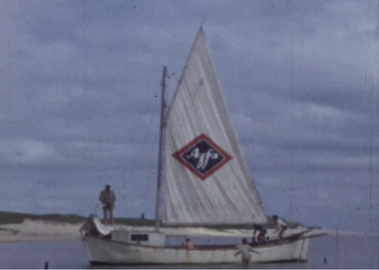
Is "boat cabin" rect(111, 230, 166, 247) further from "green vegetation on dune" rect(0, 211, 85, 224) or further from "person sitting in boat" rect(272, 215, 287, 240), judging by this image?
"green vegetation on dune" rect(0, 211, 85, 224)

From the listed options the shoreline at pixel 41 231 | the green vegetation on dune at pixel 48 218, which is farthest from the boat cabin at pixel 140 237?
the green vegetation on dune at pixel 48 218

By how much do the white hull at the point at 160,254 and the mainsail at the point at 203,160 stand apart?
5.87ft

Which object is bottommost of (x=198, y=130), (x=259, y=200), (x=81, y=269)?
(x=81, y=269)

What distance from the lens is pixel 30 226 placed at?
114 m

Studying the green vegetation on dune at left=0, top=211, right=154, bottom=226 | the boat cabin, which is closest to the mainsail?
the boat cabin

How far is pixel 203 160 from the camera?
138 ft

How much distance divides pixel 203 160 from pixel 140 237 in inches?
192

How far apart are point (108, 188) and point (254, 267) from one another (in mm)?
8129

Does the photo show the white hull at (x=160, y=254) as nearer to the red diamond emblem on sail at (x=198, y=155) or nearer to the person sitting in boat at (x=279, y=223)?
the person sitting in boat at (x=279, y=223)

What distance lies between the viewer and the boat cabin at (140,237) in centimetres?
4288

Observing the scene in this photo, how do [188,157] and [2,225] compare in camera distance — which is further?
[2,225]

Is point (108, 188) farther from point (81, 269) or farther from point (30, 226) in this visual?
point (30, 226)

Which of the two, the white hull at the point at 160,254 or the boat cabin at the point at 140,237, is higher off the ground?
the boat cabin at the point at 140,237

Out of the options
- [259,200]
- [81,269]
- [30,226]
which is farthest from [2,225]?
[259,200]
